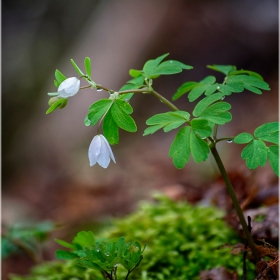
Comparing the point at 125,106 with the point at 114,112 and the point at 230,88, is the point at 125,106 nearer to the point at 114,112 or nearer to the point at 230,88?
the point at 114,112

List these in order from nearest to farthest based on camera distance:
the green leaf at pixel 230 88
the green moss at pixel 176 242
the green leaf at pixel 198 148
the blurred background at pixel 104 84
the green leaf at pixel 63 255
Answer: the green leaf at pixel 198 148
the green leaf at pixel 230 88
the green leaf at pixel 63 255
the green moss at pixel 176 242
the blurred background at pixel 104 84

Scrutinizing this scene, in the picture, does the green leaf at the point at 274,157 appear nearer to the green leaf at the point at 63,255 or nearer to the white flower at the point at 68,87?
the white flower at the point at 68,87

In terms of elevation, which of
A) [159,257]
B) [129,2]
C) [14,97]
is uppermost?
[129,2]

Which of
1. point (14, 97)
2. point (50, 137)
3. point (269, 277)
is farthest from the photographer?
point (14, 97)

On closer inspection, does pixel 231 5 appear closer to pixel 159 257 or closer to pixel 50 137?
pixel 50 137

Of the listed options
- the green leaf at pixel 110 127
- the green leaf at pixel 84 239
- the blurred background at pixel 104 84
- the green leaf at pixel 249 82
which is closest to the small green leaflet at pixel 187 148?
the green leaf at pixel 110 127

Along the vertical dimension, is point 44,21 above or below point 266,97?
above

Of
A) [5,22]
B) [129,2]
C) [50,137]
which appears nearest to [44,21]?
[5,22]
